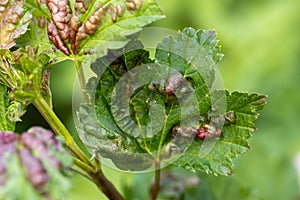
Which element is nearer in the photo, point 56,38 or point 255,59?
point 56,38

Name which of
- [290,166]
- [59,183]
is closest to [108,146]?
[59,183]

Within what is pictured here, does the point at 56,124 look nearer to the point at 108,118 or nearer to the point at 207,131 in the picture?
the point at 108,118

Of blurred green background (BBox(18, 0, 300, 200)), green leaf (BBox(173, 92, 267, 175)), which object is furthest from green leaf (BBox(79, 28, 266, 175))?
blurred green background (BBox(18, 0, 300, 200))

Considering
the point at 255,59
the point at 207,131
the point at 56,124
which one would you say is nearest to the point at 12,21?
the point at 56,124

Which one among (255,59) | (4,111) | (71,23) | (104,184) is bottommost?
(255,59)

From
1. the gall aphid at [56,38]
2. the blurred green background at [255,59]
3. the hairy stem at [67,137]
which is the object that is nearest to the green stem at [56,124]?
the hairy stem at [67,137]

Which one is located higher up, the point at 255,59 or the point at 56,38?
the point at 56,38

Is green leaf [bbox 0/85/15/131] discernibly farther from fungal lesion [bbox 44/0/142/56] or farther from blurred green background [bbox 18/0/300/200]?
blurred green background [bbox 18/0/300/200]
